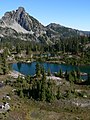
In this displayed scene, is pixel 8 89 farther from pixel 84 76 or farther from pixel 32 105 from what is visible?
pixel 84 76

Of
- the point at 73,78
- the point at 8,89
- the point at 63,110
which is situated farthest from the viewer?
the point at 73,78

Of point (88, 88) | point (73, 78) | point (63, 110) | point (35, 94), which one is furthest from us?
point (73, 78)

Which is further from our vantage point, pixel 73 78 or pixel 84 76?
pixel 84 76

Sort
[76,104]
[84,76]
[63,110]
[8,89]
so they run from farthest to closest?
[84,76] < [8,89] < [76,104] < [63,110]

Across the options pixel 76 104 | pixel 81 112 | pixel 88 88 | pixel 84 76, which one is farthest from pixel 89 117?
pixel 84 76

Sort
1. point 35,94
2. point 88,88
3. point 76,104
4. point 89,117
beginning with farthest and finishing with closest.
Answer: point 88,88, point 35,94, point 76,104, point 89,117

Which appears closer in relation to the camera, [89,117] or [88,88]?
[89,117]

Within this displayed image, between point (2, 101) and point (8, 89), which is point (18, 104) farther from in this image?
point (8, 89)

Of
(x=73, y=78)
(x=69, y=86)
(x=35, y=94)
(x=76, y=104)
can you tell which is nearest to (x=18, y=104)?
(x=35, y=94)
